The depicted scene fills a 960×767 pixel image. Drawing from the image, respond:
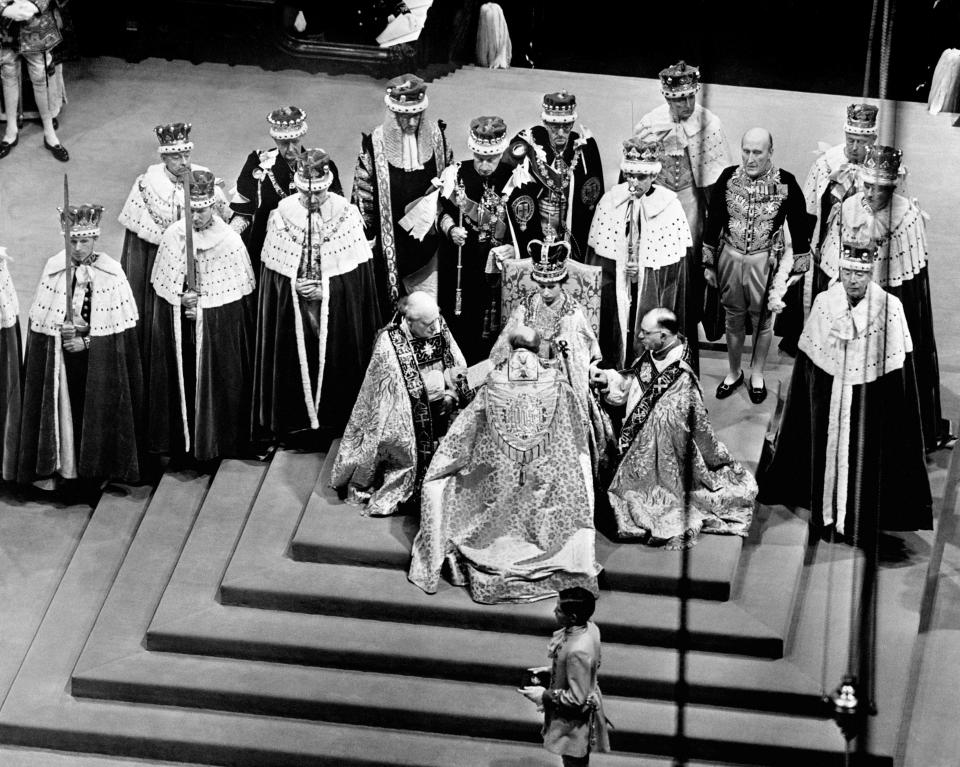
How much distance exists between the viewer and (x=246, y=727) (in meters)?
12.0

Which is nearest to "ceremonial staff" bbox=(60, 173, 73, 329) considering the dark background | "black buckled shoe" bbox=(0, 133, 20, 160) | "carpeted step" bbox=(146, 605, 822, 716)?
"carpeted step" bbox=(146, 605, 822, 716)

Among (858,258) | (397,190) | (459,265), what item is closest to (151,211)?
(397,190)

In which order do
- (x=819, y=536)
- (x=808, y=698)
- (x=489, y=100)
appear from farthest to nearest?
1. (x=489, y=100)
2. (x=819, y=536)
3. (x=808, y=698)

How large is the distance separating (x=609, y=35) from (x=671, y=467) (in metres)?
5.58

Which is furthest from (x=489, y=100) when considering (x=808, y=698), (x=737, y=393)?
(x=808, y=698)

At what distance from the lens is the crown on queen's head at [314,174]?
12.5m

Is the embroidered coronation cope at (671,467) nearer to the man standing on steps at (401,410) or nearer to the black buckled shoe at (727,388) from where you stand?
the man standing on steps at (401,410)

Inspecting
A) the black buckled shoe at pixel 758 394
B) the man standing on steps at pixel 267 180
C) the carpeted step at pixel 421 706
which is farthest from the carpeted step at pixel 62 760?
the black buckled shoe at pixel 758 394

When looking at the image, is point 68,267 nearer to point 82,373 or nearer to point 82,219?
point 82,219

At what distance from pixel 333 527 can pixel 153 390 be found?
1.23 metres

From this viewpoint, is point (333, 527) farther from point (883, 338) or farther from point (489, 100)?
point (489, 100)

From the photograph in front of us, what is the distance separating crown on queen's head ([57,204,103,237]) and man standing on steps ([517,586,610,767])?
311 cm

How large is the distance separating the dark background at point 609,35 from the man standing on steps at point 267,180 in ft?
11.5

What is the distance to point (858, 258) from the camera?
12.2 metres
